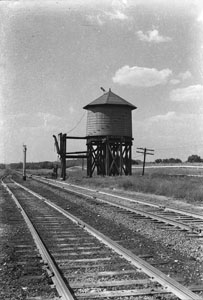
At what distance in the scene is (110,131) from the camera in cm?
3531

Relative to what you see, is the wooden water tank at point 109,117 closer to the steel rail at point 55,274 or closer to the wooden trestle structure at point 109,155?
the wooden trestle structure at point 109,155

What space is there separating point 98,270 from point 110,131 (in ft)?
98.6

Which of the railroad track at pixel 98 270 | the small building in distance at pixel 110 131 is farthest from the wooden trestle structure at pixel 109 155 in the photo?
the railroad track at pixel 98 270

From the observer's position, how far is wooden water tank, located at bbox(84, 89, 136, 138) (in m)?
35.5

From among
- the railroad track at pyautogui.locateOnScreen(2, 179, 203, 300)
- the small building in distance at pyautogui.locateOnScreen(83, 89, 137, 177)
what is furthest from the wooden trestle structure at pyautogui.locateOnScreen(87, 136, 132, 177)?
the railroad track at pyautogui.locateOnScreen(2, 179, 203, 300)

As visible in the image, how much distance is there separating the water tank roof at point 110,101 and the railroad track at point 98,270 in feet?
91.8

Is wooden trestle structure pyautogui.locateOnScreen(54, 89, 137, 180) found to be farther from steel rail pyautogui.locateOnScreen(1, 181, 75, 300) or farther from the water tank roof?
steel rail pyautogui.locateOnScreen(1, 181, 75, 300)

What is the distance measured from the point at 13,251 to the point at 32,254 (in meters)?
0.43

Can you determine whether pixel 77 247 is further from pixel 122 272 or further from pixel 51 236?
pixel 122 272

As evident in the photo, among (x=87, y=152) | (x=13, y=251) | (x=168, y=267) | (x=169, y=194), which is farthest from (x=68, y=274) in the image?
(x=87, y=152)

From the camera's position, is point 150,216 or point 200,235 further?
point 150,216

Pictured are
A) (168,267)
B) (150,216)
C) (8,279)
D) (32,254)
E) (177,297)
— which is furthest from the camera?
(150,216)

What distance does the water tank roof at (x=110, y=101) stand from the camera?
36062 millimetres

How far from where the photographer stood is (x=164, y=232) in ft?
28.0
